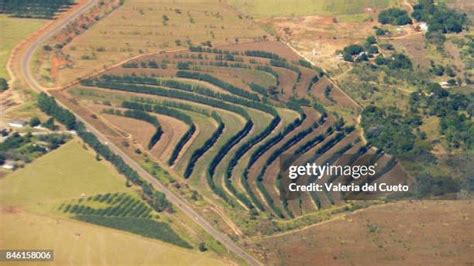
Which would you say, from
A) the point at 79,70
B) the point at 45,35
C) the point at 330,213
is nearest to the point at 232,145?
the point at 330,213

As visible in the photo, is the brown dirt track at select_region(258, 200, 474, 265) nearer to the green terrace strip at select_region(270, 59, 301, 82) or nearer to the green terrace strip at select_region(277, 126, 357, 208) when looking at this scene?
the green terrace strip at select_region(277, 126, 357, 208)

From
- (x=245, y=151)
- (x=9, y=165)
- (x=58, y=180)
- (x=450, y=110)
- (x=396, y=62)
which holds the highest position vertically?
(x=396, y=62)

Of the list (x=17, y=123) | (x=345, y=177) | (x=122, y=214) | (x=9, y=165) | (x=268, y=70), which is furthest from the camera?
(x=268, y=70)

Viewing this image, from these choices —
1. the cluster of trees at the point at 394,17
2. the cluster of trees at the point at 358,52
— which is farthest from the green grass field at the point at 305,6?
the cluster of trees at the point at 358,52

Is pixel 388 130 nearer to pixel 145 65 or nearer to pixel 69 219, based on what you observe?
pixel 145 65

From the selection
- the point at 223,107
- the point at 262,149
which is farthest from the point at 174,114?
the point at 262,149

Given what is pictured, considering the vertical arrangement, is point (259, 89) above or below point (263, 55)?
below

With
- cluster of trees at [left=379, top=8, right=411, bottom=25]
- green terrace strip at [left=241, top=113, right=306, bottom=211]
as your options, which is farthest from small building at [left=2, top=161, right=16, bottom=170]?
cluster of trees at [left=379, top=8, right=411, bottom=25]
